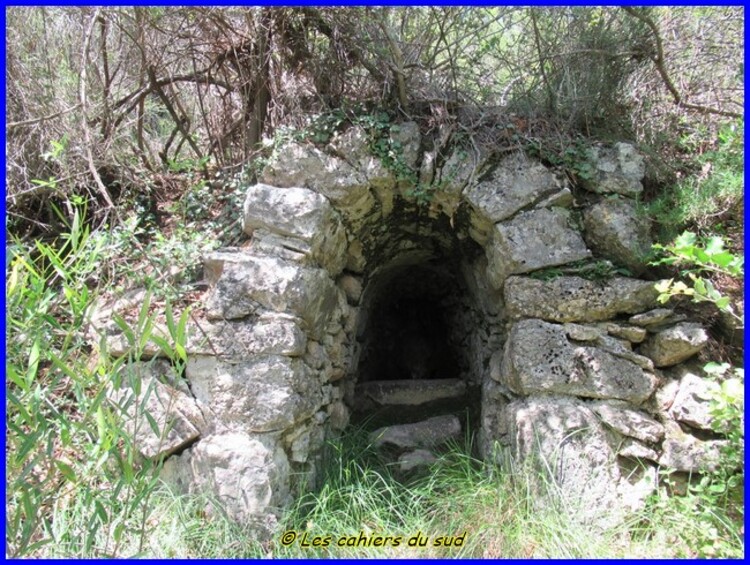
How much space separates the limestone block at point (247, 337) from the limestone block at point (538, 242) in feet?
4.37

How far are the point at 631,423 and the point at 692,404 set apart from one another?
0.33 meters

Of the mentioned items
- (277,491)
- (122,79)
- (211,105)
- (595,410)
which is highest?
(122,79)

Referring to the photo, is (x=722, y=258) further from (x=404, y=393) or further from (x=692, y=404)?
(x=404, y=393)

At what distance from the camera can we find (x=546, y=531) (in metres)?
2.21

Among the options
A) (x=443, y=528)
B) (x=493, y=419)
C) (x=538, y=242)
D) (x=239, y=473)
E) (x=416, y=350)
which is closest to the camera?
(x=443, y=528)

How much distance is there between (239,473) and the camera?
8.20 feet

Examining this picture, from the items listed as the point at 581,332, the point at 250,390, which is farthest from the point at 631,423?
the point at 250,390

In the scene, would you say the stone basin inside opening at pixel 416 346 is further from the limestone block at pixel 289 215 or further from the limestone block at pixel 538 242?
the limestone block at pixel 289 215

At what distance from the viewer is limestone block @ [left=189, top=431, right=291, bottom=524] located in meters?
2.47

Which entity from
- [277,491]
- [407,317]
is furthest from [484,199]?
[407,317]

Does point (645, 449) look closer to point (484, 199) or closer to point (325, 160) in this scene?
point (484, 199)

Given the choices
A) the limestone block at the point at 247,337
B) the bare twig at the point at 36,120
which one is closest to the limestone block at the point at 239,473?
the limestone block at the point at 247,337

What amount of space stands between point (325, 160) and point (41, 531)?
2290 millimetres

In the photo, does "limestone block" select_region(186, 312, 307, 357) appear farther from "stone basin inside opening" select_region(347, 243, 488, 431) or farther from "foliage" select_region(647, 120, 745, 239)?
"foliage" select_region(647, 120, 745, 239)
